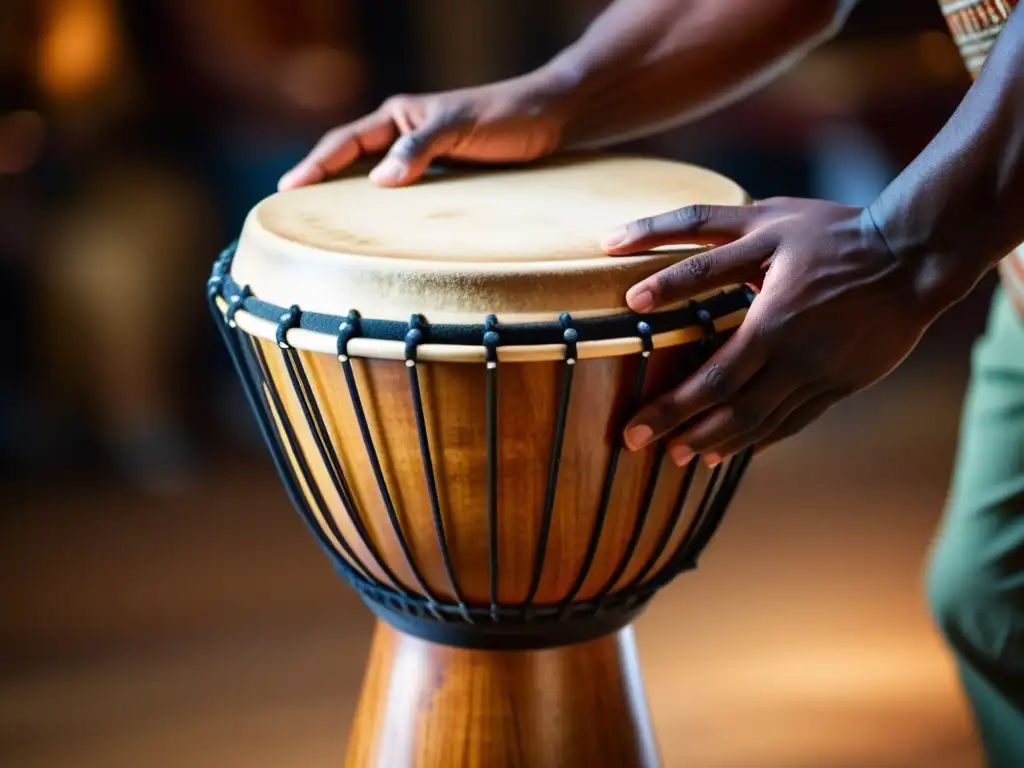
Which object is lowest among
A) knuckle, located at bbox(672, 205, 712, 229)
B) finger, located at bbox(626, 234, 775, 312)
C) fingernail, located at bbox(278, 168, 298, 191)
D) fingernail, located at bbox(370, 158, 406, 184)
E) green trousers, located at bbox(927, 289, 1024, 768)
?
green trousers, located at bbox(927, 289, 1024, 768)

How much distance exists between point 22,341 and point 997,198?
1825mm

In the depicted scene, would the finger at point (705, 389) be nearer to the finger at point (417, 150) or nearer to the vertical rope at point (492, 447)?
the vertical rope at point (492, 447)

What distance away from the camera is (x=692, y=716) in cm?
136

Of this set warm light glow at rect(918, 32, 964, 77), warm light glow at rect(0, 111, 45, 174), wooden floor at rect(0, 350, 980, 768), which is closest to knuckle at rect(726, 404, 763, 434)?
wooden floor at rect(0, 350, 980, 768)

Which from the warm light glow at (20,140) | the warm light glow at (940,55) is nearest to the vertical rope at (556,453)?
the warm light glow at (20,140)

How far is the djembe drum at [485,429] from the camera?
2.27 feet

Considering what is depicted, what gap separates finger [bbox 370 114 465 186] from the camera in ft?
2.92

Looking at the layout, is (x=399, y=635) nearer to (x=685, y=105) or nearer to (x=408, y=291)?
(x=408, y=291)

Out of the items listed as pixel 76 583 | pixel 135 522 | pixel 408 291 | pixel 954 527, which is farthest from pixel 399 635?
pixel 135 522

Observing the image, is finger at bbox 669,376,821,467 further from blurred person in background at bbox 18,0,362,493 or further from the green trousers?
blurred person in background at bbox 18,0,362,493

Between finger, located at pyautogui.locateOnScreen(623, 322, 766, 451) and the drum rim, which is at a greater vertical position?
the drum rim

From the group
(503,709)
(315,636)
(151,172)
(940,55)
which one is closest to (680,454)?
(503,709)

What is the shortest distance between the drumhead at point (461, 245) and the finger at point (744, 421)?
10cm

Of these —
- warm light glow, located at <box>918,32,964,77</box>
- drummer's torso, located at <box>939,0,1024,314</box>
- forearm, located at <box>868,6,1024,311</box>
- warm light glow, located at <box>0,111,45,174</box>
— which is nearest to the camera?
forearm, located at <box>868,6,1024,311</box>
